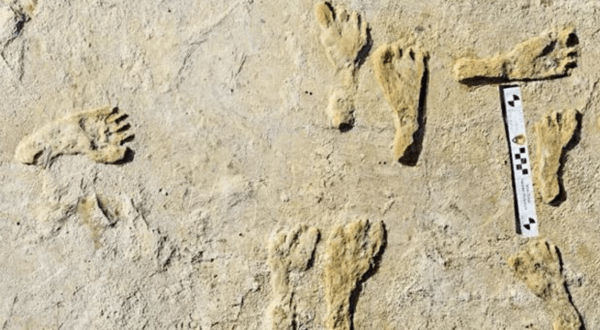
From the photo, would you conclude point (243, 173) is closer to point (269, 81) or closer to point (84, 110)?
point (269, 81)

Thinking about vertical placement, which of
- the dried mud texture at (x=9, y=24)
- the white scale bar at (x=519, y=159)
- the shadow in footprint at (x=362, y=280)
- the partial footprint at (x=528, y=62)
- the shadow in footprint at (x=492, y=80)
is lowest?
the shadow in footprint at (x=362, y=280)

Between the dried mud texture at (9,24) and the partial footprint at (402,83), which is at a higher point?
the dried mud texture at (9,24)

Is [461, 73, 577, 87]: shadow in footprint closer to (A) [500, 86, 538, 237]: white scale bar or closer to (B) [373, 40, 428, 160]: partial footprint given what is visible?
(A) [500, 86, 538, 237]: white scale bar

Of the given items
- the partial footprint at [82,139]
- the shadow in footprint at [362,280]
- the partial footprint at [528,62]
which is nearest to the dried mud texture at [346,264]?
the shadow in footprint at [362,280]

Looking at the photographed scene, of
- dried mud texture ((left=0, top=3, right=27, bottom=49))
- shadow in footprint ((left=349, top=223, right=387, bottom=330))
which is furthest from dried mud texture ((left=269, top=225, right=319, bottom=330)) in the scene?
dried mud texture ((left=0, top=3, right=27, bottom=49))

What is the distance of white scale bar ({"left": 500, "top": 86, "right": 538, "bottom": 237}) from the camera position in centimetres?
257

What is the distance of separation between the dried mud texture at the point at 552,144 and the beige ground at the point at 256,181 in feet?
0.09

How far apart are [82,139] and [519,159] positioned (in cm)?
119

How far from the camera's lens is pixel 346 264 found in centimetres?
253

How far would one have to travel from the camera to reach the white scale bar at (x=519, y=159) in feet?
8.42

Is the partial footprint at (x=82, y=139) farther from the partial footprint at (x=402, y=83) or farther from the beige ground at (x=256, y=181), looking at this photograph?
the partial footprint at (x=402, y=83)

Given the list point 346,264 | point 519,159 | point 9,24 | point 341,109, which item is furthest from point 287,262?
point 9,24

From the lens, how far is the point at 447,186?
2564 millimetres

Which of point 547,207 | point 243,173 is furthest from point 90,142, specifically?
point 547,207
